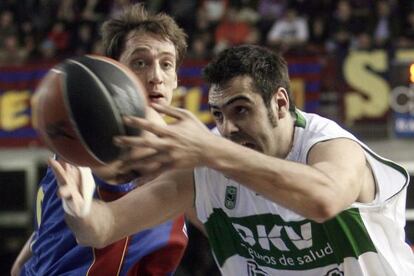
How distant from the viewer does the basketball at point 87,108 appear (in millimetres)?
3158

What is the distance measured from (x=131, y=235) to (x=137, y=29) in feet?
3.69

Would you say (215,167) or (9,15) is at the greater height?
(215,167)

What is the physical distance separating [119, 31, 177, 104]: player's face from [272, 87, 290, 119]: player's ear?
0.77 meters

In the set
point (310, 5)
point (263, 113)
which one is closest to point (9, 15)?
point (310, 5)

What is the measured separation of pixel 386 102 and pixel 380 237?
24.8ft

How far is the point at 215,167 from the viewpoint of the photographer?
315 centimetres

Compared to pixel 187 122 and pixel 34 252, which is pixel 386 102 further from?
pixel 187 122

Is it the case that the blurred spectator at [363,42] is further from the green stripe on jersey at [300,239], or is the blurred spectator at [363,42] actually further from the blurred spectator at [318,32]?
the green stripe on jersey at [300,239]

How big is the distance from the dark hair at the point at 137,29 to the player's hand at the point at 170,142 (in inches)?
67.1

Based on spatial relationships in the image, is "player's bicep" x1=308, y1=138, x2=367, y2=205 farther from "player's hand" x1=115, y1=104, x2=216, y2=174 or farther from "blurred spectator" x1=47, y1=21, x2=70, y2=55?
"blurred spectator" x1=47, y1=21, x2=70, y2=55

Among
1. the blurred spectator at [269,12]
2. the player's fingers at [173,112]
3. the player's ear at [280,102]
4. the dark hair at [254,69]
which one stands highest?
the player's fingers at [173,112]

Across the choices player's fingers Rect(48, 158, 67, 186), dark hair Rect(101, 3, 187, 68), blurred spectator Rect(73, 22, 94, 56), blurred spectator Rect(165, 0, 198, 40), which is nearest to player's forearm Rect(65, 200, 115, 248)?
player's fingers Rect(48, 158, 67, 186)

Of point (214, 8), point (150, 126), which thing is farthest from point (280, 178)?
point (214, 8)

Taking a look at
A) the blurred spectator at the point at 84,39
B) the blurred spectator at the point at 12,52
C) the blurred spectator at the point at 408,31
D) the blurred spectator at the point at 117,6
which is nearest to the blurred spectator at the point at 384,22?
the blurred spectator at the point at 408,31
